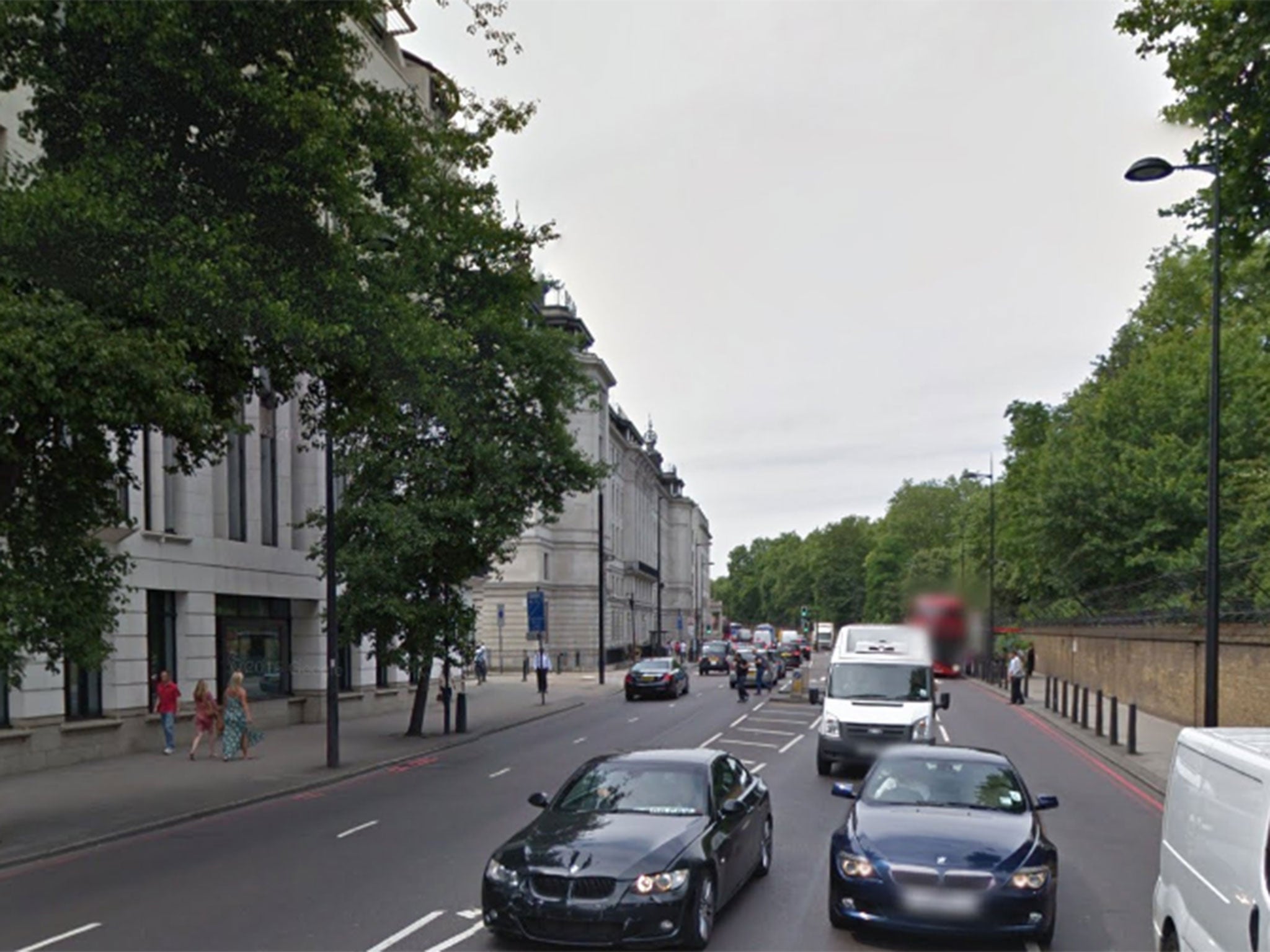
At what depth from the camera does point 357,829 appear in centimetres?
1552

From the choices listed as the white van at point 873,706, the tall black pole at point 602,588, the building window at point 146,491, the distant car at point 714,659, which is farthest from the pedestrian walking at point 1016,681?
the distant car at point 714,659

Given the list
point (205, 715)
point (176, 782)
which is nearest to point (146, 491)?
point (205, 715)

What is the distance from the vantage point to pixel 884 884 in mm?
9023

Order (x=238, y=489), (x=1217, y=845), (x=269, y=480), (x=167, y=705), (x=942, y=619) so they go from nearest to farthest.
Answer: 1. (x=1217, y=845)
2. (x=167, y=705)
3. (x=238, y=489)
4. (x=269, y=480)
5. (x=942, y=619)

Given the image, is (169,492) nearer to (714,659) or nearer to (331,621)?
(331,621)

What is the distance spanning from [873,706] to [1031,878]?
11.5 m

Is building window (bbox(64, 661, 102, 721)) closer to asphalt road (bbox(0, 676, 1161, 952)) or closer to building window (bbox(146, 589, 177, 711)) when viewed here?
building window (bbox(146, 589, 177, 711))

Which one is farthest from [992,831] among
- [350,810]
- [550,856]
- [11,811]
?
[11,811]

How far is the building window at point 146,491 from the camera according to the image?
25969mm

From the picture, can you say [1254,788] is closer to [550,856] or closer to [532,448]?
[550,856]

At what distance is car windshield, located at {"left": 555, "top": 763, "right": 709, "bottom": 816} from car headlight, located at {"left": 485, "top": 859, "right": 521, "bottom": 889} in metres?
1.16

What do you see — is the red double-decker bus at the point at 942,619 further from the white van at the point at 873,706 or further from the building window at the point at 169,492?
the building window at the point at 169,492

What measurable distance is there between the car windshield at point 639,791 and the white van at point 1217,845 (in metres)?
3.71

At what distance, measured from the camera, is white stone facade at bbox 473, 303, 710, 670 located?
74938mm
